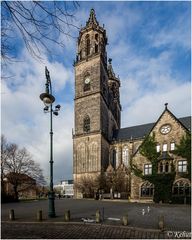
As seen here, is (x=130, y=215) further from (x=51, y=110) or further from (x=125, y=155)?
(x=125, y=155)

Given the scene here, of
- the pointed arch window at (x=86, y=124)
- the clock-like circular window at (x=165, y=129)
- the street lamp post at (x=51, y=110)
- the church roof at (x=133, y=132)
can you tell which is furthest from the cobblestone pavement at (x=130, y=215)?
the church roof at (x=133, y=132)

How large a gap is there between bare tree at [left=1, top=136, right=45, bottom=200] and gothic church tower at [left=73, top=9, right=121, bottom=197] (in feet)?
36.8

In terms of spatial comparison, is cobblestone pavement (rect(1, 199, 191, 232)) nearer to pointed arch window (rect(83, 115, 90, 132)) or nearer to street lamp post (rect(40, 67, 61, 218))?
street lamp post (rect(40, 67, 61, 218))

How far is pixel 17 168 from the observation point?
4600cm

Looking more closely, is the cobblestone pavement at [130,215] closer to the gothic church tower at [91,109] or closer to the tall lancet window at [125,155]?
the gothic church tower at [91,109]

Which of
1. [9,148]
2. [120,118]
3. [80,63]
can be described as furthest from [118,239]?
[120,118]

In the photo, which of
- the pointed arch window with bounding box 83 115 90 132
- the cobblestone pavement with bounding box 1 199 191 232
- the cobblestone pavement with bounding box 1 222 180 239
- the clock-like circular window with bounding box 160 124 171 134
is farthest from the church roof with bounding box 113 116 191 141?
the cobblestone pavement with bounding box 1 222 180 239

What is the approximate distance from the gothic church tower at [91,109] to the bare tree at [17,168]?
36.8 feet

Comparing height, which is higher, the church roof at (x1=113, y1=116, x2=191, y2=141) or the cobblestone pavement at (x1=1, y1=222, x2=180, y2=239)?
the church roof at (x1=113, y1=116, x2=191, y2=141)

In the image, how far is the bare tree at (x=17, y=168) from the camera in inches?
Result: 1766

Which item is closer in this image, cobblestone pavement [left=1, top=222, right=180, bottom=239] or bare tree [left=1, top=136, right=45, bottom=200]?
cobblestone pavement [left=1, top=222, right=180, bottom=239]

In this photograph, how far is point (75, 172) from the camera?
5784cm

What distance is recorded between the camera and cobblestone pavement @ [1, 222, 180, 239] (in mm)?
9258

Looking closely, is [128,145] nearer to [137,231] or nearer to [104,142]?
[104,142]
